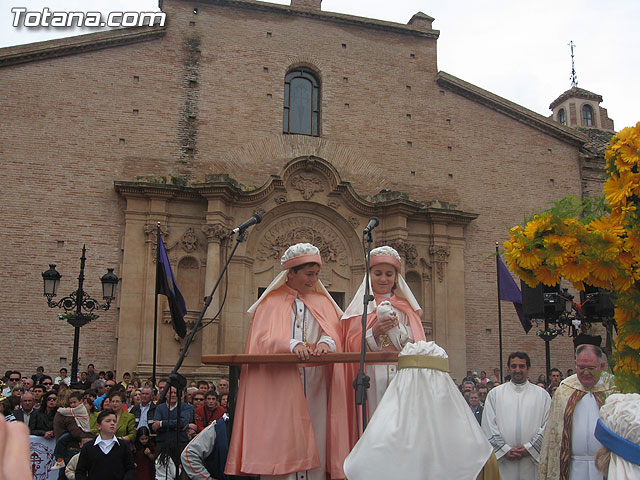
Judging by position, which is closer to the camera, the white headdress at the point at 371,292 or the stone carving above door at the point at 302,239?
the white headdress at the point at 371,292

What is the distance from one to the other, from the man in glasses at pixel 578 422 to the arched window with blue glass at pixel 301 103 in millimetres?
15222

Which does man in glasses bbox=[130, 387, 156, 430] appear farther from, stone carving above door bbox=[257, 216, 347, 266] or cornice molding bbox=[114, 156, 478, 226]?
stone carving above door bbox=[257, 216, 347, 266]

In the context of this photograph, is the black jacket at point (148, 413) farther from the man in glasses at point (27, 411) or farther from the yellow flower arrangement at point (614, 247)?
the yellow flower arrangement at point (614, 247)

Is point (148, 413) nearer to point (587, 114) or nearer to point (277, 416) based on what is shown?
point (277, 416)

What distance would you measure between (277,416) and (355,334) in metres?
1.09

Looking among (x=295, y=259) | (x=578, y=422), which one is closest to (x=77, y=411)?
(x=295, y=259)

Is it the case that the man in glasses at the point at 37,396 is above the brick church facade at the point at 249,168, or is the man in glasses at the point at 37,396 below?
below

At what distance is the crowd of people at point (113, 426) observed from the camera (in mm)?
7578

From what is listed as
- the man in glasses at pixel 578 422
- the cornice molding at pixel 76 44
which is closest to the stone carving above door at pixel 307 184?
the cornice molding at pixel 76 44

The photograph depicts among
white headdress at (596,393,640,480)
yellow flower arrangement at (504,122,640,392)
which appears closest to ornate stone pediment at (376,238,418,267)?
yellow flower arrangement at (504,122,640,392)

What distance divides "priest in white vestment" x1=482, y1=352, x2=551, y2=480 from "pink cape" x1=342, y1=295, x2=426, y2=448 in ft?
5.77

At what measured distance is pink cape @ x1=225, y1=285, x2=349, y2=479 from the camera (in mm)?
5457

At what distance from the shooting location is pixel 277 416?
218 inches

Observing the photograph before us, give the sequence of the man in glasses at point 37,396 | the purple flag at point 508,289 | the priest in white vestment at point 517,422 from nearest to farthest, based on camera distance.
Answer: the priest in white vestment at point 517,422, the man in glasses at point 37,396, the purple flag at point 508,289
